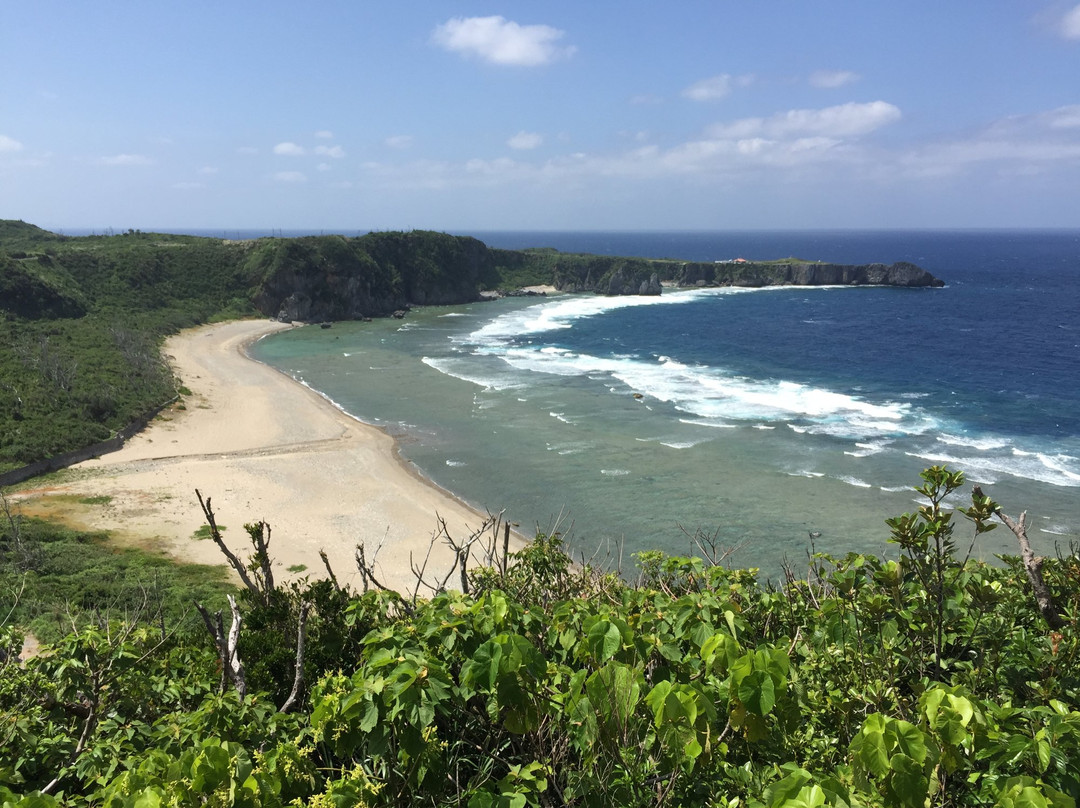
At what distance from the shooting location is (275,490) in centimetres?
3419

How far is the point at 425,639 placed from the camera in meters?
4.98

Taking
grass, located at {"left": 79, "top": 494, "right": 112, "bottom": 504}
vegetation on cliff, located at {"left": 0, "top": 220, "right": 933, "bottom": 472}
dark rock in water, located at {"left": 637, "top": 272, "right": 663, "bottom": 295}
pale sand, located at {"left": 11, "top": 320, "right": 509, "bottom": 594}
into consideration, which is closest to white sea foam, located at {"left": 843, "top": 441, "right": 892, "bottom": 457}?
pale sand, located at {"left": 11, "top": 320, "right": 509, "bottom": 594}

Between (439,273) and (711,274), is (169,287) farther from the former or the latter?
(711,274)

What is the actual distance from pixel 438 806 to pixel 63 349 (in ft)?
215

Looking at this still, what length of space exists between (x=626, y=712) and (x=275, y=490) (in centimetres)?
3332

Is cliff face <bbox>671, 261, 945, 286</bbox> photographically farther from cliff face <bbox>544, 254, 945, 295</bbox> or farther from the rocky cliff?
the rocky cliff

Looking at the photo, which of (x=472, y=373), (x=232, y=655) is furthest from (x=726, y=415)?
(x=232, y=655)

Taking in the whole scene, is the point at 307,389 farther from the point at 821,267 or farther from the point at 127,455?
the point at 821,267

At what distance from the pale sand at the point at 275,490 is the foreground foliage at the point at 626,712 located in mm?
15523

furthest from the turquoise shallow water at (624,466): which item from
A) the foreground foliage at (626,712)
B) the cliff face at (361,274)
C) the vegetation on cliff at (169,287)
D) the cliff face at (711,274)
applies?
the cliff face at (711,274)

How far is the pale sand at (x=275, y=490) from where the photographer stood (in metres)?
28.1

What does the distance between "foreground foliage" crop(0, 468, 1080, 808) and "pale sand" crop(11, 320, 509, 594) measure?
50.9 ft

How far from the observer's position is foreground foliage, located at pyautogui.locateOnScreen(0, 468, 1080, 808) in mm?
3738

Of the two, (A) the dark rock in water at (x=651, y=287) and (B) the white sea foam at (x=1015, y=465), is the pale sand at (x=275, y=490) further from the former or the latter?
(A) the dark rock in water at (x=651, y=287)
